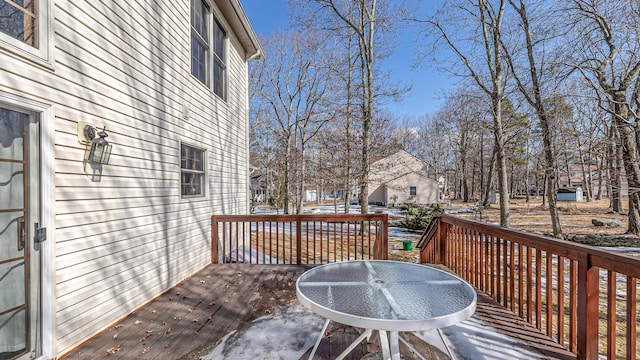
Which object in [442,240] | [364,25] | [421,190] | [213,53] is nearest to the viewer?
[442,240]

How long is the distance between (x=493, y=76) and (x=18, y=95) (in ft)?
35.7

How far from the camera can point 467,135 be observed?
21688 millimetres

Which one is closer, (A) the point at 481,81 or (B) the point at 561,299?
(B) the point at 561,299

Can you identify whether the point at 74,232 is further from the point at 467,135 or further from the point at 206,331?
the point at 467,135

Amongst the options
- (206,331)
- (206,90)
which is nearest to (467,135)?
(206,90)

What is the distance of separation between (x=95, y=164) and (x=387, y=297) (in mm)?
2863

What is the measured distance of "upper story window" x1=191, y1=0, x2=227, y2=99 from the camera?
4.52 meters

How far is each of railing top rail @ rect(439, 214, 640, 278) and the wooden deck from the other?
792 mm

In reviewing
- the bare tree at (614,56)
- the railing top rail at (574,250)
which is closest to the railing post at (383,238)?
the railing top rail at (574,250)

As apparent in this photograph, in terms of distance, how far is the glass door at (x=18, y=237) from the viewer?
182 cm

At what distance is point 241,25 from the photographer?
5.66 m

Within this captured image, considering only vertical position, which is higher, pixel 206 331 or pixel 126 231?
pixel 126 231

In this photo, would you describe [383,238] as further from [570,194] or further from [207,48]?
[570,194]

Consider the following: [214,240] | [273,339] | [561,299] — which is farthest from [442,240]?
[214,240]
